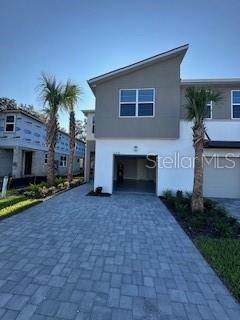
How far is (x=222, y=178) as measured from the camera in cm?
1148

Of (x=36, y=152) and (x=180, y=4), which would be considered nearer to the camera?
(x=180, y=4)

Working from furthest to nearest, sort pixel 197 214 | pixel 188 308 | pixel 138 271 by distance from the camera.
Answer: pixel 197 214 < pixel 138 271 < pixel 188 308

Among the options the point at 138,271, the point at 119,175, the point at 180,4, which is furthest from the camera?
the point at 119,175

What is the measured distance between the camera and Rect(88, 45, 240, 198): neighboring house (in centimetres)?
1098

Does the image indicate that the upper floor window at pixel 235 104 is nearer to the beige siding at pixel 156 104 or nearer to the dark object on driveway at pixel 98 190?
the beige siding at pixel 156 104

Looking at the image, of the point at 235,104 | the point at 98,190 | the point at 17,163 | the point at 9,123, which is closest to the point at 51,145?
the point at 98,190

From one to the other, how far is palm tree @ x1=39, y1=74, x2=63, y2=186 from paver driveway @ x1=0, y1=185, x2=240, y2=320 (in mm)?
7235

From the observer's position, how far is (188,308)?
2.79m

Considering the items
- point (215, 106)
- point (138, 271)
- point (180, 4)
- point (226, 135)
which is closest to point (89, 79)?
point (180, 4)

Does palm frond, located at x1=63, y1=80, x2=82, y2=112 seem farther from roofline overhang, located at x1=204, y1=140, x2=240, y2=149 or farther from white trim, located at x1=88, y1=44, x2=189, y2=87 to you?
roofline overhang, located at x1=204, y1=140, x2=240, y2=149

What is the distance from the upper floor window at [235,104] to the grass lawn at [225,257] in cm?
857

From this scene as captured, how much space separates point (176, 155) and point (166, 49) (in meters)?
5.64

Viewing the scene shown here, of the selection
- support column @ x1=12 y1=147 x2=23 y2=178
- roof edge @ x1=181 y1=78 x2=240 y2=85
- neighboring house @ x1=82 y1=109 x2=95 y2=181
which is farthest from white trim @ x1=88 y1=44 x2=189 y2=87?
support column @ x1=12 y1=147 x2=23 y2=178

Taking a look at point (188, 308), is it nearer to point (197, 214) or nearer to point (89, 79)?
point (197, 214)
